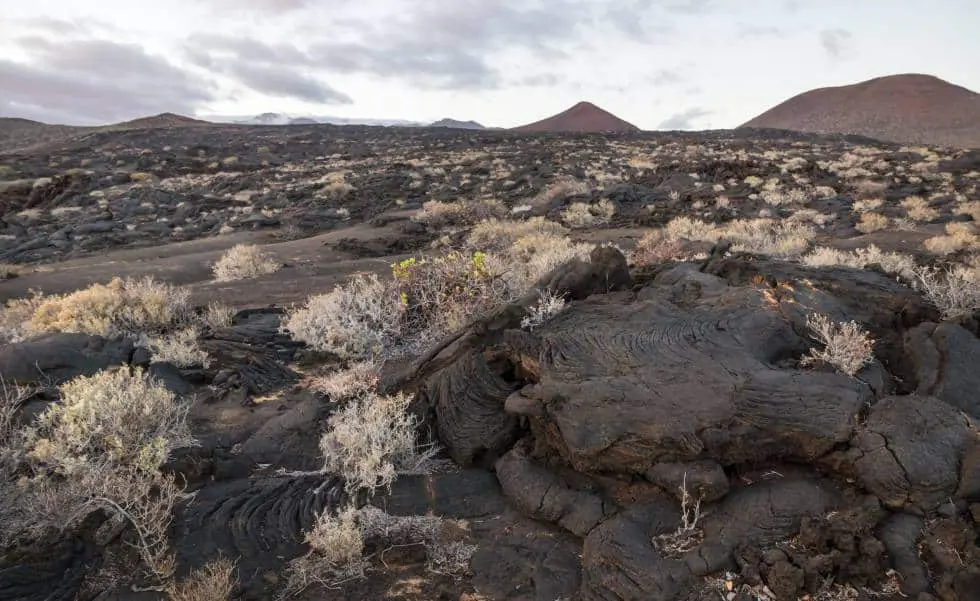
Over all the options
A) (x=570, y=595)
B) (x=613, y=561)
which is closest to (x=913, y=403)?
(x=613, y=561)

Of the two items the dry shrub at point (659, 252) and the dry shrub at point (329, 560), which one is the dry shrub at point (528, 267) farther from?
the dry shrub at point (329, 560)

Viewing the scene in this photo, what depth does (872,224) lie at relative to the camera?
45.8 feet

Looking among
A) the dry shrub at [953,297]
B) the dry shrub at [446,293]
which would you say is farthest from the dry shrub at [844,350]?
the dry shrub at [446,293]

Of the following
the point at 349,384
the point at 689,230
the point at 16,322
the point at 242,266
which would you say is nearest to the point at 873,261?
the point at 689,230

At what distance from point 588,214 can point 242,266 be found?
34.5 feet

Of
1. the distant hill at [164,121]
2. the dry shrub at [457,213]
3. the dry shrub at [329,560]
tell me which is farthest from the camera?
the distant hill at [164,121]

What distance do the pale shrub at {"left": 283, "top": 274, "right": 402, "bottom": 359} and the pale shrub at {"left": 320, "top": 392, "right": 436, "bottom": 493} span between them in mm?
2112

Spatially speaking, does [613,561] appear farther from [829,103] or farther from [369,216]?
[829,103]

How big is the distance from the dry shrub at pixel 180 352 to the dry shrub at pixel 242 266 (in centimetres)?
604

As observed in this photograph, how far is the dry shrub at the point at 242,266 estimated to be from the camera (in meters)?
13.0

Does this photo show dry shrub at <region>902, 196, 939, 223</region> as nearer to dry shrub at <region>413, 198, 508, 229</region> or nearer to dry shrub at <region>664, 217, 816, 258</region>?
dry shrub at <region>664, 217, 816, 258</region>

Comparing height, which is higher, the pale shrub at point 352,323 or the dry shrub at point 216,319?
the pale shrub at point 352,323

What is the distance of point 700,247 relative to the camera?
1008cm

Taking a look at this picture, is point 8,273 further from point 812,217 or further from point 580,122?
point 580,122
